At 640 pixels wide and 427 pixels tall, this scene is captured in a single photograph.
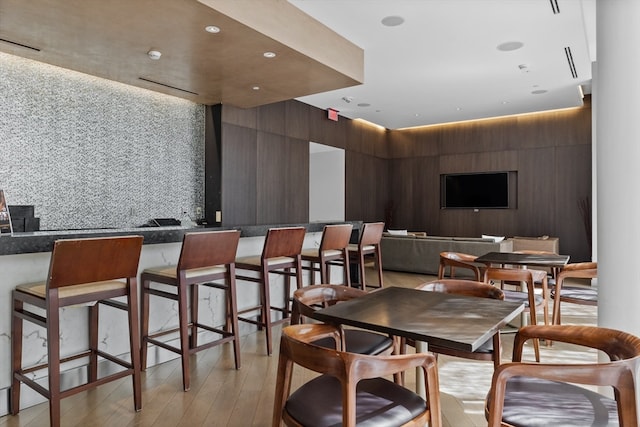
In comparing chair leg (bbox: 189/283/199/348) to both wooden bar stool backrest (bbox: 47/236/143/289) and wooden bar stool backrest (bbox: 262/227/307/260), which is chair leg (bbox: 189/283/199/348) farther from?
wooden bar stool backrest (bbox: 47/236/143/289)

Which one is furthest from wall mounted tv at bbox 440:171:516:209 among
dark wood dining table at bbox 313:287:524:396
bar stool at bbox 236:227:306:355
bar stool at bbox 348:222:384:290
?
dark wood dining table at bbox 313:287:524:396

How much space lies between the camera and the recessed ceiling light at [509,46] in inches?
188

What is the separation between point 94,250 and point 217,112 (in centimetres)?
408

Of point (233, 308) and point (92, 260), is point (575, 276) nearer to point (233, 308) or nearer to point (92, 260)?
point (233, 308)

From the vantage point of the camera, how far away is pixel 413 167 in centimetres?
998

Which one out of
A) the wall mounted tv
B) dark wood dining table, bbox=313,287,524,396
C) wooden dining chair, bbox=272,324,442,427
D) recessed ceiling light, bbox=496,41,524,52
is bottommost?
wooden dining chair, bbox=272,324,442,427

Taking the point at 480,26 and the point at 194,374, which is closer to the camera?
the point at 194,374

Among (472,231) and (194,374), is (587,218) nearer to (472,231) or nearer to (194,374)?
(472,231)

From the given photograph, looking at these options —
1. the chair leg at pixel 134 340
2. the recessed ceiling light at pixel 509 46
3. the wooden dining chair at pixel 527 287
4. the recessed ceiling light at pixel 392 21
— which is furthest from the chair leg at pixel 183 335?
the recessed ceiling light at pixel 509 46

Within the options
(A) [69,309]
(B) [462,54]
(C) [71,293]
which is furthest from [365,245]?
(C) [71,293]

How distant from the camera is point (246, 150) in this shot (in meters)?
6.31

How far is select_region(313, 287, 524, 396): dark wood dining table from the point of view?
145cm

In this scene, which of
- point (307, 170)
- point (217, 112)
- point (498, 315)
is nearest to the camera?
point (498, 315)

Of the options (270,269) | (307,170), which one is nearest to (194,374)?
(270,269)
